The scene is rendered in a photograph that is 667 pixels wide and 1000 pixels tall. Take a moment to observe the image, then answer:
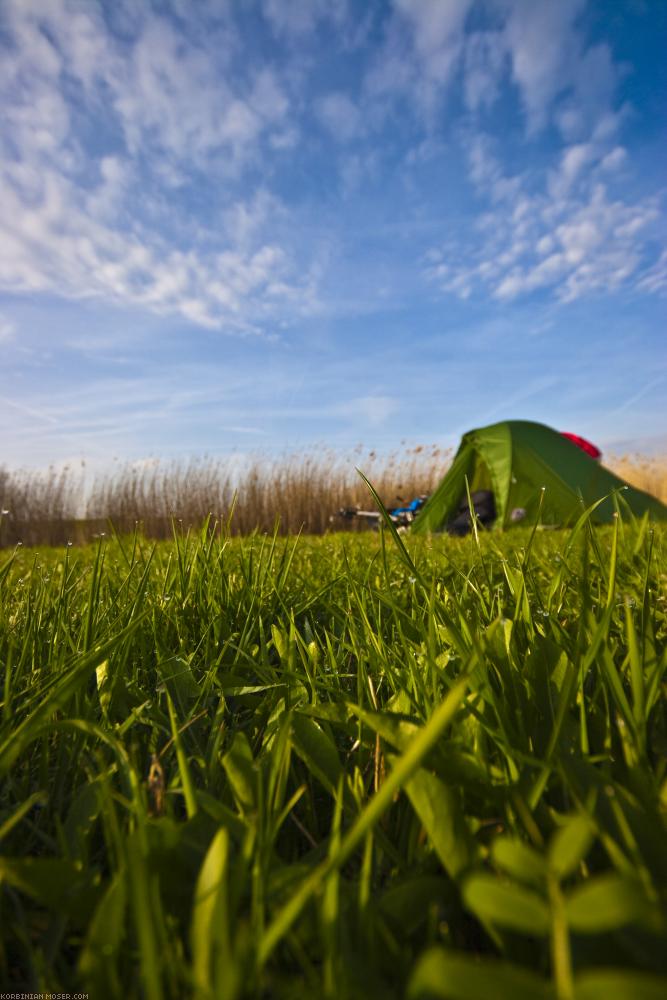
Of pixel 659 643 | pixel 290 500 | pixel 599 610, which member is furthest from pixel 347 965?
pixel 290 500

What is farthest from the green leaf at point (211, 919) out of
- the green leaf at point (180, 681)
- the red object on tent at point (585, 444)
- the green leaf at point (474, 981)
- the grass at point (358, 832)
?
the red object on tent at point (585, 444)

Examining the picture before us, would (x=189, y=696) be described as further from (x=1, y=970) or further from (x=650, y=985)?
(x=650, y=985)

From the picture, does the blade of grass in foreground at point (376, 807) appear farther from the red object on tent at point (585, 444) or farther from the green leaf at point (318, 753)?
the red object on tent at point (585, 444)

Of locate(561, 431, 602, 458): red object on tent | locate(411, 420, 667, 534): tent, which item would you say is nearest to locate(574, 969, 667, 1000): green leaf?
locate(411, 420, 667, 534): tent

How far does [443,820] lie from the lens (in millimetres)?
537

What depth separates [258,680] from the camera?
3.67 feet

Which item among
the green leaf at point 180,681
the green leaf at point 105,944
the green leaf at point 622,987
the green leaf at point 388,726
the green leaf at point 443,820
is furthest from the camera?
the green leaf at point 180,681

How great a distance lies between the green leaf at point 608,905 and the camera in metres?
0.31

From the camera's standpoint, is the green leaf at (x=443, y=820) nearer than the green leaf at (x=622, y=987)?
No

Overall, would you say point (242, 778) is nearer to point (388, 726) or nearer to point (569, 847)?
point (388, 726)

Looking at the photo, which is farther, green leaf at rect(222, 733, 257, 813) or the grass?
green leaf at rect(222, 733, 257, 813)

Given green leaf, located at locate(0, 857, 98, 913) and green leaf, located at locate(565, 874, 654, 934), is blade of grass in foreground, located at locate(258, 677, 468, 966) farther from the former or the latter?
green leaf, located at locate(0, 857, 98, 913)

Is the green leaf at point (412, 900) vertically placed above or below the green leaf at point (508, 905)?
below

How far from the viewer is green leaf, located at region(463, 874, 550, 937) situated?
33 centimetres
